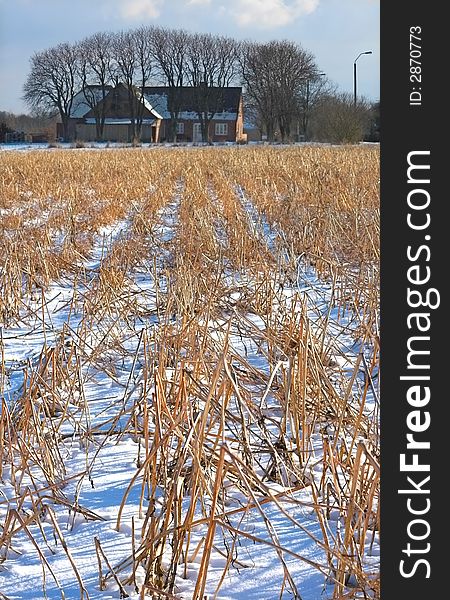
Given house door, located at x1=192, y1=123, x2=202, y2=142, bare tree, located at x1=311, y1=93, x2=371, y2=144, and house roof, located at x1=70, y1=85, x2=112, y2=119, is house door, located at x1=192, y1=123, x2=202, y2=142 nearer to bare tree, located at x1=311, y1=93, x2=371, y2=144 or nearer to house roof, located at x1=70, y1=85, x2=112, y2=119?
house roof, located at x1=70, y1=85, x2=112, y2=119

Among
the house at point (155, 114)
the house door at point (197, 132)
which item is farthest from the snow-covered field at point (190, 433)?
the house door at point (197, 132)

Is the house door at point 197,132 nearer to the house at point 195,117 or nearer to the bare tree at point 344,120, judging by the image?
the house at point 195,117

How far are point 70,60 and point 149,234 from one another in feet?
150

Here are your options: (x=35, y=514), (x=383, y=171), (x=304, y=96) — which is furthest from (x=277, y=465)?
(x=304, y=96)

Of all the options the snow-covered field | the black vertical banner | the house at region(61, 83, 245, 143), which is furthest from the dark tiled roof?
the black vertical banner

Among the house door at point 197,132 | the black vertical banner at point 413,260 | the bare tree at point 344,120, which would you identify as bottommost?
the black vertical banner at point 413,260

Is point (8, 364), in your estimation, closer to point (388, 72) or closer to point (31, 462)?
point (31, 462)

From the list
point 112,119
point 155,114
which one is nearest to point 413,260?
point 155,114

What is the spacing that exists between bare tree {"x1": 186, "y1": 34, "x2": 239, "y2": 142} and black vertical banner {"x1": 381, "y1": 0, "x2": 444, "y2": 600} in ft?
151

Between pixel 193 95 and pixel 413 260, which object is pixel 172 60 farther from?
pixel 413 260

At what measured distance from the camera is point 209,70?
50969 millimetres

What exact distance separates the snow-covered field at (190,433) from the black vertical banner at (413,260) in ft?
0.59

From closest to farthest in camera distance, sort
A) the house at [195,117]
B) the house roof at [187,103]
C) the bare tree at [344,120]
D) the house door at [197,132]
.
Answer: the bare tree at [344,120] < the house roof at [187,103] < the house at [195,117] < the house door at [197,132]

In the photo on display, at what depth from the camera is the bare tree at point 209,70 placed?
4569 centimetres
